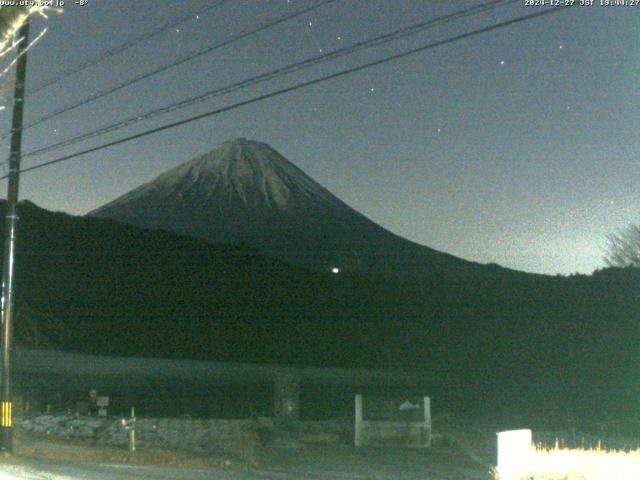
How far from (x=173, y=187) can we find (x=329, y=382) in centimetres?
12727

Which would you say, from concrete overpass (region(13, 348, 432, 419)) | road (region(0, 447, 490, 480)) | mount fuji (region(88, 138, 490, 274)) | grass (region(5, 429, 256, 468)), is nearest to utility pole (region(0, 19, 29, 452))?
grass (region(5, 429, 256, 468))

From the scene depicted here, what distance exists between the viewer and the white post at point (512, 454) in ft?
37.8

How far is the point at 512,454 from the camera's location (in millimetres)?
11758

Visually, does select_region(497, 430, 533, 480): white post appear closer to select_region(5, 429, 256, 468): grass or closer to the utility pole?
select_region(5, 429, 256, 468): grass

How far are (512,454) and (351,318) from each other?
212ft

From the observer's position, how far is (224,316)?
248ft

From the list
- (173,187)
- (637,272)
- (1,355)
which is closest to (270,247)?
(173,187)

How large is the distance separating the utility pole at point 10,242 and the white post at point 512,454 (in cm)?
911

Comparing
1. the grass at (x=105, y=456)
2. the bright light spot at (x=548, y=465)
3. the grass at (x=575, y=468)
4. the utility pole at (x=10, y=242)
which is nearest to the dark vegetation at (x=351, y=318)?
the grass at (x=105, y=456)

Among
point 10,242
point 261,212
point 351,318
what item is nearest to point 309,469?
point 10,242

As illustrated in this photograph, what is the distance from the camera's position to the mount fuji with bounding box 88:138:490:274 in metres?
151

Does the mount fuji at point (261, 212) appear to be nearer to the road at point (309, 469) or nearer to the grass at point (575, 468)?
the road at point (309, 469)

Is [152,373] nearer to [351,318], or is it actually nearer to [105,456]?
[351,318]

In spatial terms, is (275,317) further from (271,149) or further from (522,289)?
(271,149)
